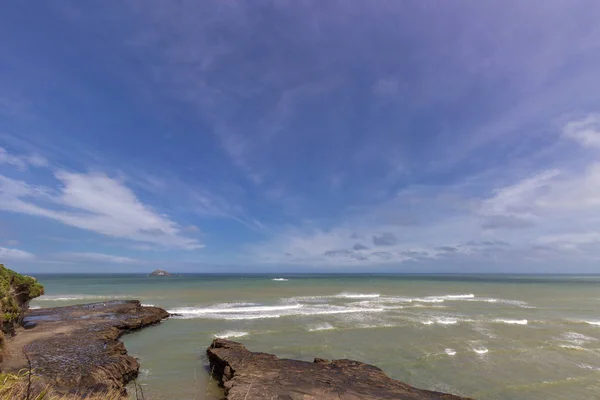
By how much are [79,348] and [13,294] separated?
8241 mm

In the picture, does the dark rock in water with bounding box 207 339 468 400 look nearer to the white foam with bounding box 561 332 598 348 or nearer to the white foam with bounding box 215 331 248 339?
the white foam with bounding box 215 331 248 339

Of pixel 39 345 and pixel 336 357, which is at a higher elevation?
pixel 39 345

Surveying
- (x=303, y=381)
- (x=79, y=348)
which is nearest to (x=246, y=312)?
(x=79, y=348)

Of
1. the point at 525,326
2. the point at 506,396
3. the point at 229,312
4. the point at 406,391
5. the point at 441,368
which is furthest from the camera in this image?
the point at 229,312

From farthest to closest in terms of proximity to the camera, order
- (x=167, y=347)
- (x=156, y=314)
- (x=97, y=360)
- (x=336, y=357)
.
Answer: (x=156, y=314) < (x=167, y=347) < (x=336, y=357) < (x=97, y=360)

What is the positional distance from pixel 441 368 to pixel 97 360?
17.6m

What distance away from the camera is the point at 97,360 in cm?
1447

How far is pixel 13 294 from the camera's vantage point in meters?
20.0

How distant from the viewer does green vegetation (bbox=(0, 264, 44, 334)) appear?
1809cm

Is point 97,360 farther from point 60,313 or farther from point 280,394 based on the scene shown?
point 60,313

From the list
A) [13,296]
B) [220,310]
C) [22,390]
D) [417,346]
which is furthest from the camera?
[220,310]

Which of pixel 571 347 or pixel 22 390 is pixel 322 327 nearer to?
pixel 571 347

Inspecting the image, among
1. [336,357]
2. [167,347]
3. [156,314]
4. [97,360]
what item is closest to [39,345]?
[97,360]

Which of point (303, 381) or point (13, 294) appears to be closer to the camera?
point (303, 381)
